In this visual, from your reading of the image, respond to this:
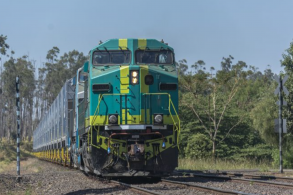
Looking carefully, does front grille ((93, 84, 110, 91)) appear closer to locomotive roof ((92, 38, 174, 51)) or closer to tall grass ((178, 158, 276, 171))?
locomotive roof ((92, 38, 174, 51))

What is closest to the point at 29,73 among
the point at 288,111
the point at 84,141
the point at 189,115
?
the point at 189,115

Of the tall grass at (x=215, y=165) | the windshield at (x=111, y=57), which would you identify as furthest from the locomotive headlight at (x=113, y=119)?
the tall grass at (x=215, y=165)

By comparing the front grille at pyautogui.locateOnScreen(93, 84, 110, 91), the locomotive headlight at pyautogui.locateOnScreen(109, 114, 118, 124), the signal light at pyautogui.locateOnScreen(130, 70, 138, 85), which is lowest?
the locomotive headlight at pyautogui.locateOnScreen(109, 114, 118, 124)

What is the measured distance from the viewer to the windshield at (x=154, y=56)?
12440 millimetres

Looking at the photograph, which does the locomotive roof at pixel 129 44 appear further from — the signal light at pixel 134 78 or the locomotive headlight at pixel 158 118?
the locomotive headlight at pixel 158 118

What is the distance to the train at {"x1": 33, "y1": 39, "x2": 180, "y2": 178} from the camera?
11742 millimetres

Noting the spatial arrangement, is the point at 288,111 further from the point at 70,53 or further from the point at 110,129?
the point at 70,53

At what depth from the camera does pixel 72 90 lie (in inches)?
770

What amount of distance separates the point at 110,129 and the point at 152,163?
138cm

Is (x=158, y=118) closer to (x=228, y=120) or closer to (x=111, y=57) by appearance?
(x=111, y=57)

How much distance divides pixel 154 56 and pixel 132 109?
1655mm

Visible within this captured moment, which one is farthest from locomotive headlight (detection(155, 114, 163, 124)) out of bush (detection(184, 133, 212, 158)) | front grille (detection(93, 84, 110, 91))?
bush (detection(184, 133, 212, 158))

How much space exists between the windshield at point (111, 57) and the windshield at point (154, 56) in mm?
306

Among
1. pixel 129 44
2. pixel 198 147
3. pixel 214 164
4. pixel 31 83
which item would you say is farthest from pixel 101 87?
pixel 31 83
